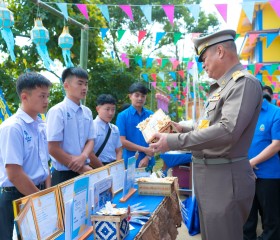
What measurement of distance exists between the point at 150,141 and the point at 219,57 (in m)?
0.70

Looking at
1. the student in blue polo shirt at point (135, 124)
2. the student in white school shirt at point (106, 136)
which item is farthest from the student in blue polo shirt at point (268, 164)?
the student in white school shirt at point (106, 136)

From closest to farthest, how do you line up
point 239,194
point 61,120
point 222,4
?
1. point 239,194
2. point 61,120
3. point 222,4

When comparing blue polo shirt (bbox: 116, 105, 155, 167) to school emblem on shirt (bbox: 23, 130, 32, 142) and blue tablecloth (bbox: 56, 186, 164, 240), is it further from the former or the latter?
school emblem on shirt (bbox: 23, 130, 32, 142)

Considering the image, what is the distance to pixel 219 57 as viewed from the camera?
76.8 inches

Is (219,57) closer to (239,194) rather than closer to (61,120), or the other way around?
(239,194)

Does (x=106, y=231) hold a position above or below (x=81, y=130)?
below

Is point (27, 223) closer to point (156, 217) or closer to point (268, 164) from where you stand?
point (156, 217)

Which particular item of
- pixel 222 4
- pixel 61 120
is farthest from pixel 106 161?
pixel 222 4

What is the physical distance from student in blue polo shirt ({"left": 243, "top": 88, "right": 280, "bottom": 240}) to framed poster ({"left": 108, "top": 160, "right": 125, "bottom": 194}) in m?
1.43

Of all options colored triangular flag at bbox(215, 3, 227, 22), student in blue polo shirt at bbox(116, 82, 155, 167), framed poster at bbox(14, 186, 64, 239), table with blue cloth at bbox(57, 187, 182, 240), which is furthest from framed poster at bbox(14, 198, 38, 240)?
colored triangular flag at bbox(215, 3, 227, 22)

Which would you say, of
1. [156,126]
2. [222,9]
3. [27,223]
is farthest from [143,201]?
[222,9]

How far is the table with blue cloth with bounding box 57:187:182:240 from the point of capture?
174cm

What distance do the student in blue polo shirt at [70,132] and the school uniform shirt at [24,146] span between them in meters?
0.34

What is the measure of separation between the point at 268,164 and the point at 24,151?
2485 mm
